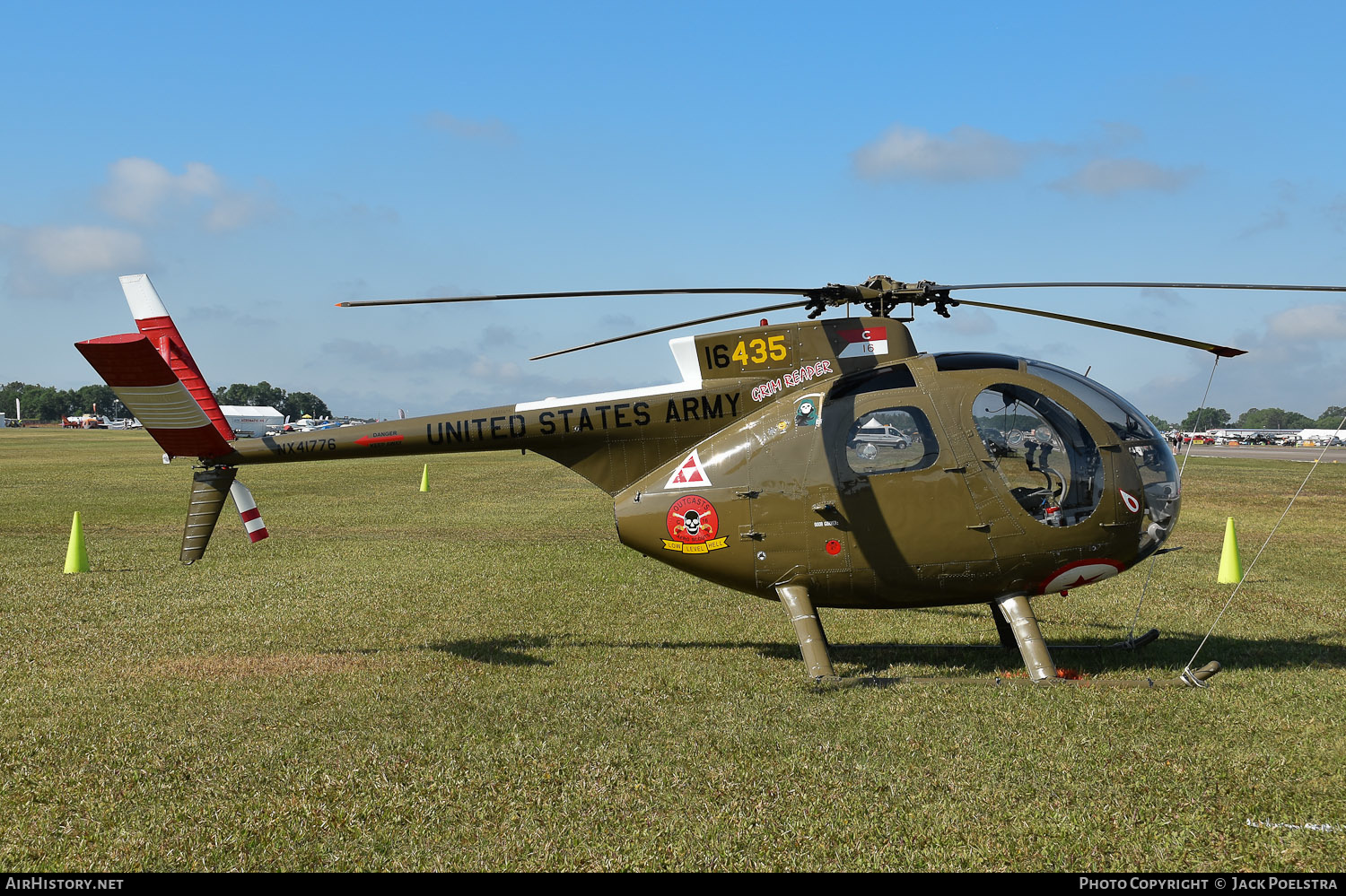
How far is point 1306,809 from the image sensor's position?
19.0 ft

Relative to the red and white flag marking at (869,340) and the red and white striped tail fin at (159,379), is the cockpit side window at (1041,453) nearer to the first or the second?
the red and white flag marking at (869,340)

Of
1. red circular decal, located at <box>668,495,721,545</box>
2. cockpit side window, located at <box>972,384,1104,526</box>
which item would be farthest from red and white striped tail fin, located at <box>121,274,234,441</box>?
cockpit side window, located at <box>972,384,1104,526</box>

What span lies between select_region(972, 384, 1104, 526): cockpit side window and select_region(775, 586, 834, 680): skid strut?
7.06 ft

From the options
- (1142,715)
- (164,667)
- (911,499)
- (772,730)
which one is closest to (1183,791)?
(1142,715)

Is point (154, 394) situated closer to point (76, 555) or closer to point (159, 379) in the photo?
point (159, 379)

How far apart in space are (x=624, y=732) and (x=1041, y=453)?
181 inches

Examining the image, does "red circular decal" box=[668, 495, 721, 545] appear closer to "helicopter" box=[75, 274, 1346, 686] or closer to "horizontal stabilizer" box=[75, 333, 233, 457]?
"helicopter" box=[75, 274, 1346, 686]

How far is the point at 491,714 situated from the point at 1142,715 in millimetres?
5170

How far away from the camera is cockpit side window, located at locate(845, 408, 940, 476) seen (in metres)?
8.92

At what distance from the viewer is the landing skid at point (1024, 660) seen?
8391mm

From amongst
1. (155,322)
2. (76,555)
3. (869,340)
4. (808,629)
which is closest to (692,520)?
(808,629)

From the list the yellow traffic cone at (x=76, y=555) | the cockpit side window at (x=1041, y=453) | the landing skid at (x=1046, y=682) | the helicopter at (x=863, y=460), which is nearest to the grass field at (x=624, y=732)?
the landing skid at (x=1046, y=682)

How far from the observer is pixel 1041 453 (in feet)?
29.2
